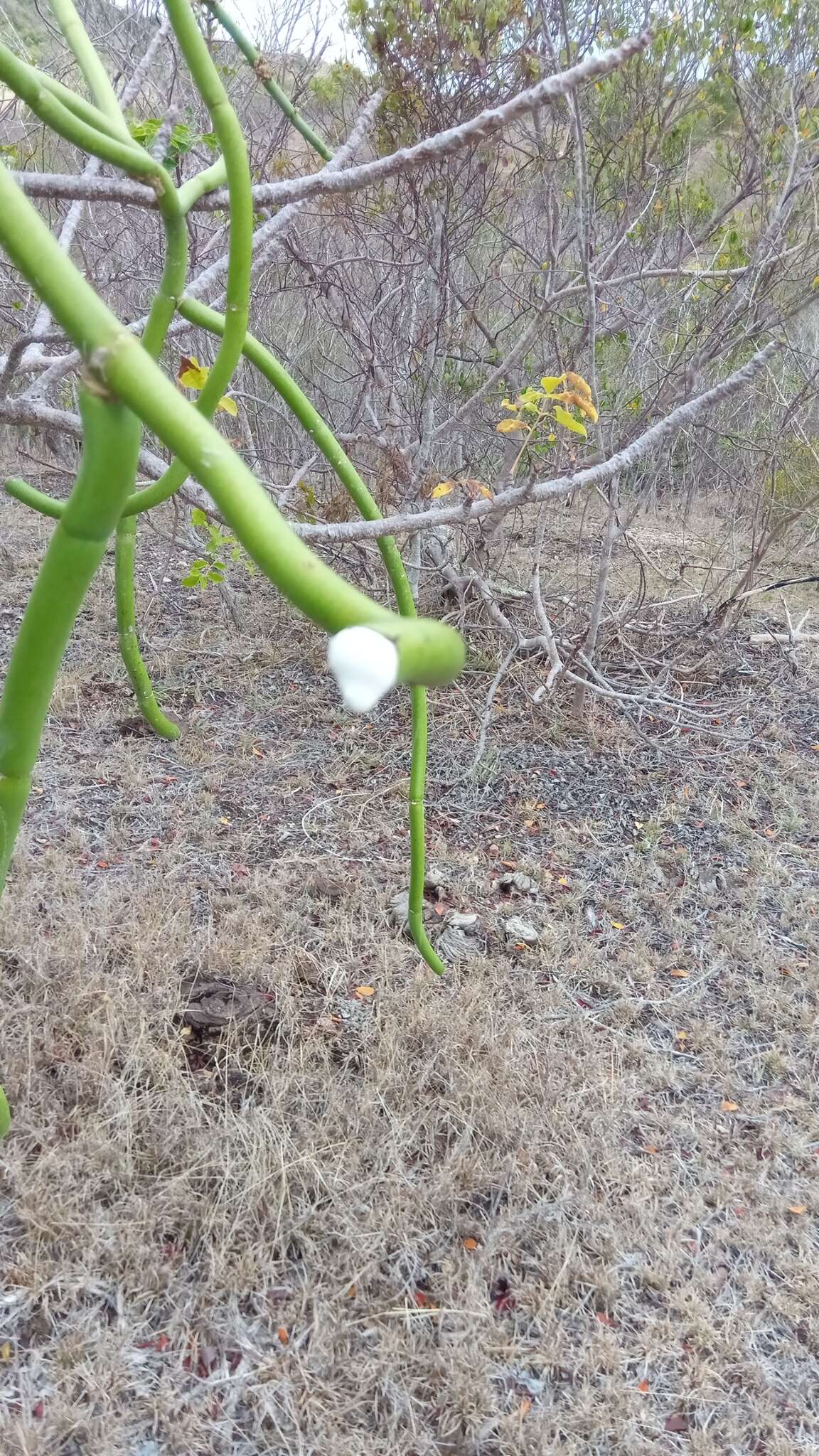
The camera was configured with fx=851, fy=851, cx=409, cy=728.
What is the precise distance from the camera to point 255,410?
13.8 feet

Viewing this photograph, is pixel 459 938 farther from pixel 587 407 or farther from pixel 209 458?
pixel 209 458

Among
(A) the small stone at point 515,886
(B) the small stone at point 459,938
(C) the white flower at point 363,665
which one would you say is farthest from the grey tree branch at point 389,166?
(A) the small stone at point 515,886

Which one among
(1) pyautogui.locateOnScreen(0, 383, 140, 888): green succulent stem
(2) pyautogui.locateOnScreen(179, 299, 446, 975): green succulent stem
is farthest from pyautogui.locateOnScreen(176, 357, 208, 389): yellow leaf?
(1) pyautogui.locateOnScreen(0, 383, 140, 888): green succulent stem

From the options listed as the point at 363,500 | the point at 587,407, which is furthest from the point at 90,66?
the point at 587,407

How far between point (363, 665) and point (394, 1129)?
1450 millimetres

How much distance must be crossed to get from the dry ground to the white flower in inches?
50.2

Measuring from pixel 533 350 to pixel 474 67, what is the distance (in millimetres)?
1227

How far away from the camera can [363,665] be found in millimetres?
245

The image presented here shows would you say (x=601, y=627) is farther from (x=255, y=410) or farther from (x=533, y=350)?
(x=255, y=410)

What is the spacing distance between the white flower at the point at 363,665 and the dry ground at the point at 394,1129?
128 centimetres

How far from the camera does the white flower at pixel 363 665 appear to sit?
244 mm

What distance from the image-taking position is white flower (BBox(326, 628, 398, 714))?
244mm

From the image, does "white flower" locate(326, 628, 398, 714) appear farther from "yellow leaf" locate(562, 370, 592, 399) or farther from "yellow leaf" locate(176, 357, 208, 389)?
"yellow leaf" locate(562, 370, 592, 399)

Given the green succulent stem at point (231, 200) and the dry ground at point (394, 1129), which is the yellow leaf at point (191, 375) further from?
the dry ground at point (394, 1129)
